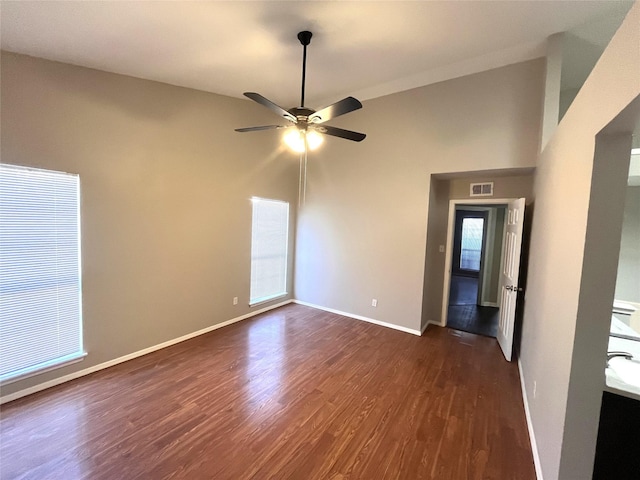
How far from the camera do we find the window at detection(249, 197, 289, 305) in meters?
4.62

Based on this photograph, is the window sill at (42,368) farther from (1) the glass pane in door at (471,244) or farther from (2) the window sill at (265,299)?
(1) the glass pane in door at (471,244)

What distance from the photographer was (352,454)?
1968mm

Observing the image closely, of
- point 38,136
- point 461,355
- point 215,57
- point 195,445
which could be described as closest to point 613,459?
point 461,355

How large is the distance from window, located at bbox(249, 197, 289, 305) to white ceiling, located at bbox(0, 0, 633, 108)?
2.01 m

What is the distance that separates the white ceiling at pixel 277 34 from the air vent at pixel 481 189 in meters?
1.52

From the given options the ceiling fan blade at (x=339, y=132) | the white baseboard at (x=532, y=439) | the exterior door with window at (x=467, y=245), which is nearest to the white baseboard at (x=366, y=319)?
the white baseboard at (x=532, y=439)

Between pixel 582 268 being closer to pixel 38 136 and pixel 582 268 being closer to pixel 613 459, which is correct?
pixel 613 459

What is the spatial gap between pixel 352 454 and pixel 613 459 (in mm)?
1501

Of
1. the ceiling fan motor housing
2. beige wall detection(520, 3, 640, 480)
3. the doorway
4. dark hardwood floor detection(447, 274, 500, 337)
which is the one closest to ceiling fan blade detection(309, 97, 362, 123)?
the ceiling fan motor housing

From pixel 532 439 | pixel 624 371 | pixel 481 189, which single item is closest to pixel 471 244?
pixel 481 189

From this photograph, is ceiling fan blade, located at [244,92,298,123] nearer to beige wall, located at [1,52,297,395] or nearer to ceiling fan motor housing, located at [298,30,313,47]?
ceiling fan motor housing, located at [298,30,313,47]

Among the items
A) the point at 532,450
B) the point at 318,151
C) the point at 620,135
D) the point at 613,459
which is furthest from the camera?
the point at 318,151

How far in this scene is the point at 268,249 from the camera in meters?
4.88

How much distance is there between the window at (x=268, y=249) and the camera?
15.1ft
